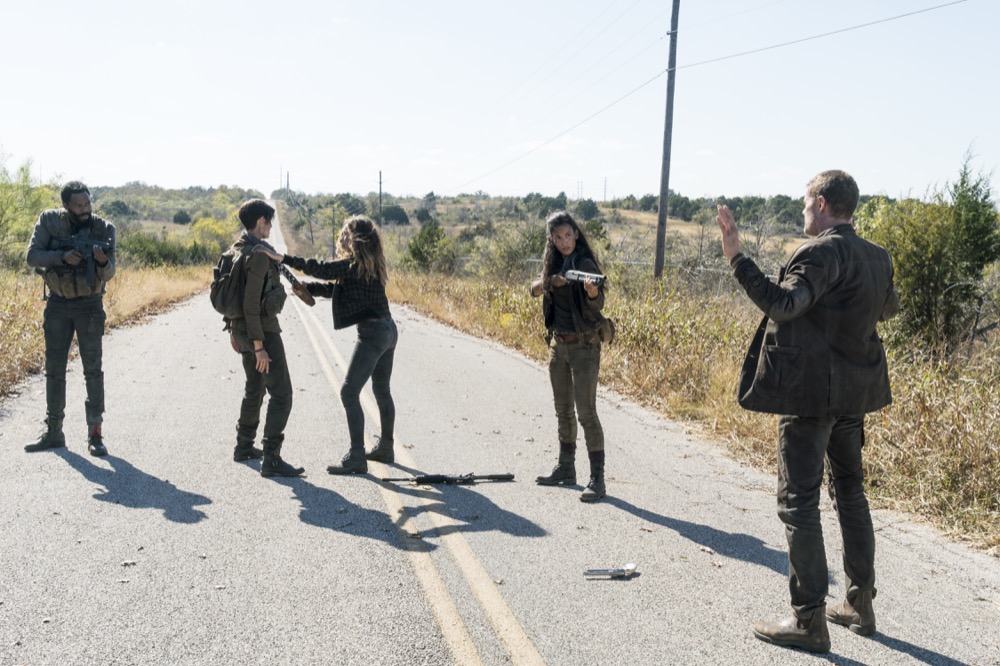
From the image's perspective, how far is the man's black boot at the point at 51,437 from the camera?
715 centimetres

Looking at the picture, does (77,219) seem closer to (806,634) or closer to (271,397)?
(271,397)

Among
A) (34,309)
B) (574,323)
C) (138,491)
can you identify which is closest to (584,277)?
(574,323)

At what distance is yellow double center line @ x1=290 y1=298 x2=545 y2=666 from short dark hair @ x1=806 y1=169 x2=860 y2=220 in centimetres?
248

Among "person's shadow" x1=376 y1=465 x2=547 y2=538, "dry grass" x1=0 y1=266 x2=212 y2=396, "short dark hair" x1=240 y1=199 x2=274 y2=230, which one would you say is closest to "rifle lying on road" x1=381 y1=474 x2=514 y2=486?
"person's shadow" x1=376 y1=465 x2=547 y2=538

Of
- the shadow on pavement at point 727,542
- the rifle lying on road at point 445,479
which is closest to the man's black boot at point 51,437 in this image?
the rifle lying on road at point 445,479

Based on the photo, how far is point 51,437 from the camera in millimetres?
7207

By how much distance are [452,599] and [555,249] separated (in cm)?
290

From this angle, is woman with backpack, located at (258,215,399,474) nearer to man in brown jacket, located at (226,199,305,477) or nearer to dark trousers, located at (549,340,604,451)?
man in brown jacket, located at (226,199,305,477)

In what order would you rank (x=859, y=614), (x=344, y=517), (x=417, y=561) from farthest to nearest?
(x=344, y=517) < (x=417, y=561) < (x=859, y=614)

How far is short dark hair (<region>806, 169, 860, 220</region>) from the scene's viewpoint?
152 inches

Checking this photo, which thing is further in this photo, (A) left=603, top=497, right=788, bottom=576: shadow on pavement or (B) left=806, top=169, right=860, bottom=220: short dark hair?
(A) left=603, top=497, right=788, bottom=576: shadow on pavement

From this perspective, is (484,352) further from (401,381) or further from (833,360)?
(833,360)

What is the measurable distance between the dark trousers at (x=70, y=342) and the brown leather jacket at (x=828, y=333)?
18.8 feet

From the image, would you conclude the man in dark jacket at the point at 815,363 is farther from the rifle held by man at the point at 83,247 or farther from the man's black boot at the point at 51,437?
the man's black boot at the point at 51,437
